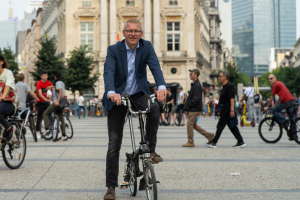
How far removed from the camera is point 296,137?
452 inches

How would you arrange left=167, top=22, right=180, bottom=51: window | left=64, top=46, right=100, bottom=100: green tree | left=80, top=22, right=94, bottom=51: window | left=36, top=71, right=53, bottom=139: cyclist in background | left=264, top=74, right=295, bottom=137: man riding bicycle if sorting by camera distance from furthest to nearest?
left=80, top=22, right=94, bottom=51: window, left=167, top=22, right=180, bottom=51: window, left=64, top=46, right=100, bottom=100: green tree, left=36, top=71, right=53, bottom=139: cyclist in background, left=264, top=74, right=295, bottom=137: man riding bicycle

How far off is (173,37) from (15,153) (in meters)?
46.8

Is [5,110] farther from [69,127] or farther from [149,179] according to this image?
[69,127]

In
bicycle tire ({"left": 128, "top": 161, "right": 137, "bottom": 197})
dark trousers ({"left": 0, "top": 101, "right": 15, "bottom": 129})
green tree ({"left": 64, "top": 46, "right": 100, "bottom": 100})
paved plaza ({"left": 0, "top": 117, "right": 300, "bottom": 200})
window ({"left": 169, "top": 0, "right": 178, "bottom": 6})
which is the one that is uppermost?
window ({"left": 169, "top": 0, "right": 178, "bottom": 6})

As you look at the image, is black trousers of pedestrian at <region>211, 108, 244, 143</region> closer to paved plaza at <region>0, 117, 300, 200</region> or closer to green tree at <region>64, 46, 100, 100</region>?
paved plaza at <region>0, 117, 300, 200</region>

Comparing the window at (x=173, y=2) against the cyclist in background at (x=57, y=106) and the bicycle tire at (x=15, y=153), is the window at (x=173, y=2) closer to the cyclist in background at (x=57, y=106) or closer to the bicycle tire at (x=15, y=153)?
the cyclist in background at (x=57, y=106)

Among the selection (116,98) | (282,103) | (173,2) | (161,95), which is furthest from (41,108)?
Answer: (173,2)

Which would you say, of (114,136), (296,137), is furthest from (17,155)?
(296,137)

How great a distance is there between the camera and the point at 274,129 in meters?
12.0

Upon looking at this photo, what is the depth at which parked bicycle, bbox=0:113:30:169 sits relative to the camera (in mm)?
7332

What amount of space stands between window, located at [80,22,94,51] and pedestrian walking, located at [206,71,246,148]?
143 feet

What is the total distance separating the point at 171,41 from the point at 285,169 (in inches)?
1838

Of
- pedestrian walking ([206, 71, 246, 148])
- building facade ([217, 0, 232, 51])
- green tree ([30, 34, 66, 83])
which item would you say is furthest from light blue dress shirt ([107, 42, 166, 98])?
building facade ([217, 0, 232, 51])

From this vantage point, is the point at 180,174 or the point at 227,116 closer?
the point at 180,174
